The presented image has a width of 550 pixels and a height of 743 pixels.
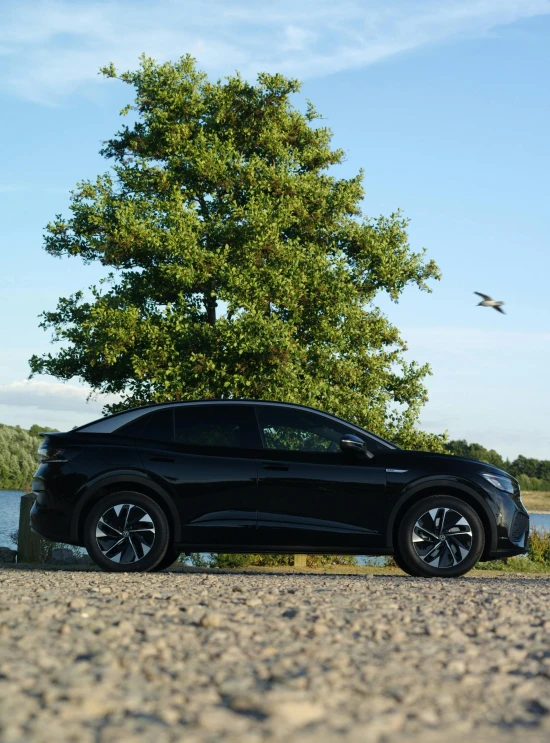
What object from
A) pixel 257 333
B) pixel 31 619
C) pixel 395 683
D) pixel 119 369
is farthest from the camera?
pixel 119 369

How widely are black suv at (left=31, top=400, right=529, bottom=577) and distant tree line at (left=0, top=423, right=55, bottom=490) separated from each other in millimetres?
58822

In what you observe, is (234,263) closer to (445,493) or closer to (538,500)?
(445,493)

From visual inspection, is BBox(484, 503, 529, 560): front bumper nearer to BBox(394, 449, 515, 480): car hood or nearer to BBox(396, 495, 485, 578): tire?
BBox(396, 495, 485, 578): tire

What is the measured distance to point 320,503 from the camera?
897 centimetres

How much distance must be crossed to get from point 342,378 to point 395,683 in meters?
15.3

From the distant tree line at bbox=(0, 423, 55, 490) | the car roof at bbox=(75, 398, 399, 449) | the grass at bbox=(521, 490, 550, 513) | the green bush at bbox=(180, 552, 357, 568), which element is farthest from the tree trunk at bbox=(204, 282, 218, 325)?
the grass at bbox=(521, 490, 550, 513)

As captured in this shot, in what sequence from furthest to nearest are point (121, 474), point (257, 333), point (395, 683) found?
point (257, 333) < point (121, 474) < point (395, 683)

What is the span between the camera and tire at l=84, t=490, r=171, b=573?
8984mm

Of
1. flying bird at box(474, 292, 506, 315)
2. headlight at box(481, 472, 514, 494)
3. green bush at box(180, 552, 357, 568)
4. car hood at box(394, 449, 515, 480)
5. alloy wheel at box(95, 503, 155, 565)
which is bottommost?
green bush at box(180, 552, 357, 568)

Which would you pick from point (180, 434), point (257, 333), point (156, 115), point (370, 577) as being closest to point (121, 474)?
point (180, 434)

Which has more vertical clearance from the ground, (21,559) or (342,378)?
(342,378)

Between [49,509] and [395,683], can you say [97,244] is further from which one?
[395,683]

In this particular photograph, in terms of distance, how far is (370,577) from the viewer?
30.5 ft

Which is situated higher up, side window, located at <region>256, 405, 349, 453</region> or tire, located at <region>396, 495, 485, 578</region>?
side window, located at <region>256, 405, 349, 453</region>
